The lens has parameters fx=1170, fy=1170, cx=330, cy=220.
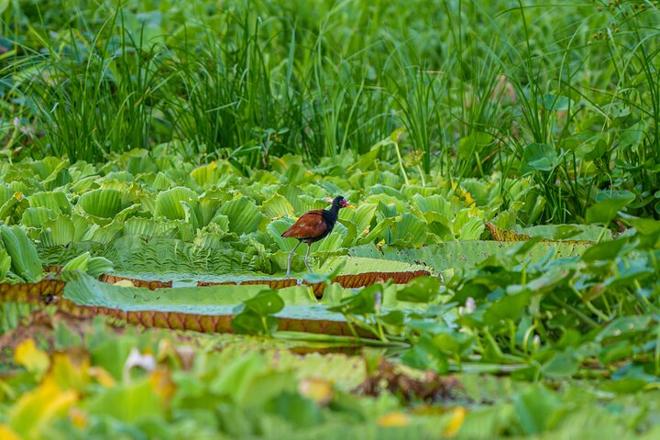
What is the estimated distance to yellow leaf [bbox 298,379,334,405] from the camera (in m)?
1.45

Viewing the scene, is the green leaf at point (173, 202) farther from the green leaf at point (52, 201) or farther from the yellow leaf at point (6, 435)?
the yellow leaf at point (6, 435)

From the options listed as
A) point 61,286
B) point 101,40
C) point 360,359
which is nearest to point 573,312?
point 360,359

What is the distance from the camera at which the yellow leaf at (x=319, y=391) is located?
145cm

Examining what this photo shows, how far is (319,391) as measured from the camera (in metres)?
1.45

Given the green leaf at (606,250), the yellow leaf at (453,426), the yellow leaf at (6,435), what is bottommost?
the green leaf at (606,250)

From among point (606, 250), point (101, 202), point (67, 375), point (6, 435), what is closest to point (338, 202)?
point (101, 202)

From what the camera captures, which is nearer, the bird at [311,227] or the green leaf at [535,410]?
the green leaf at [535,410]

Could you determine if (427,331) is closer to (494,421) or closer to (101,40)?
(494,421)

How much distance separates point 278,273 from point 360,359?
1206 millimetres

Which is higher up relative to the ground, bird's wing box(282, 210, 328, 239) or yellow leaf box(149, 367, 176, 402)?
yellow leaf box(149, 367, 176, 402)

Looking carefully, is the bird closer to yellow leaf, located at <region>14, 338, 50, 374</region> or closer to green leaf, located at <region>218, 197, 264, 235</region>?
green leaf, located at <region>218, 197, 264, 235</region>

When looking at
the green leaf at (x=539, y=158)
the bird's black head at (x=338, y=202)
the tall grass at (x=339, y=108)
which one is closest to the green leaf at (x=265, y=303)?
the bird's black head at (x=338, y=202)

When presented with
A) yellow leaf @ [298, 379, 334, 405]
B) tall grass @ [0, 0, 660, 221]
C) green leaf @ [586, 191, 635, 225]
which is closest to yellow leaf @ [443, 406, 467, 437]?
yellow leaf @ [298, 379, 334, 405]

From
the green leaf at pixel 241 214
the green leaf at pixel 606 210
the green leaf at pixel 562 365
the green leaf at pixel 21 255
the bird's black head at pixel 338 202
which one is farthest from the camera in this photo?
the green leaf at pixel 241 214
